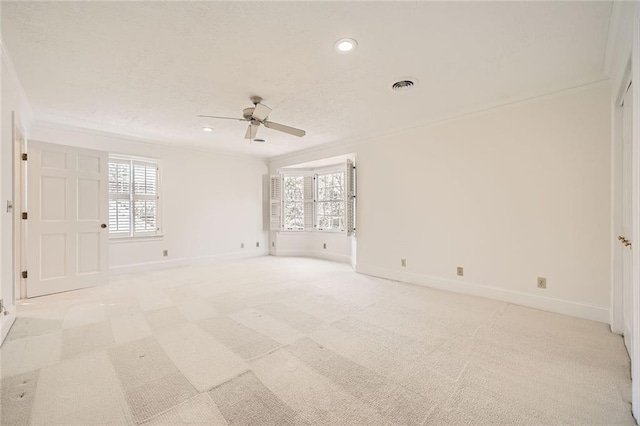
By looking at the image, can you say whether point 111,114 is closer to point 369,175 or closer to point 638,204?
point 369,175

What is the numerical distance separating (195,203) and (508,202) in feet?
17.8

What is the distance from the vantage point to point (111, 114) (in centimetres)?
366

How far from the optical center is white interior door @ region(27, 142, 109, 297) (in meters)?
3.53

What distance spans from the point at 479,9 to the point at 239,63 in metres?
1.85

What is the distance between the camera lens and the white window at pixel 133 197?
15.6 feet

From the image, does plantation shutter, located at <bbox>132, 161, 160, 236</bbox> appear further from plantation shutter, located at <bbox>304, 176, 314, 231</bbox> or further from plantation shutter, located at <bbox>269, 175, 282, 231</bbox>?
plantation shutter, located at <bbox>304, 176, 314, 231</bbox>

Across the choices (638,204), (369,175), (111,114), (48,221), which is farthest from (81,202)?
(638,204)

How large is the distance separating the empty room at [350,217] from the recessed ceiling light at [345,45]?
1.7 inches

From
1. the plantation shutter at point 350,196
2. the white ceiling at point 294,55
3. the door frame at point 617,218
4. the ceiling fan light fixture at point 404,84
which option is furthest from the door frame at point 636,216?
the plantation shutter at point 350,196

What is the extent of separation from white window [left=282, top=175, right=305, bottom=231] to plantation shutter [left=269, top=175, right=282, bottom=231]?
147 mm

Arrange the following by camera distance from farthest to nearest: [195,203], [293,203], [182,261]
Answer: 1. [293,203]
2. [195,203]
3. [182,261]

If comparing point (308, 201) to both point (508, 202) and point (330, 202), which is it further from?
point (508, 202)

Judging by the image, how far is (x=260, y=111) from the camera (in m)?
3.11

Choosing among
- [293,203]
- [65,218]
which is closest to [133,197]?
[65,218]
